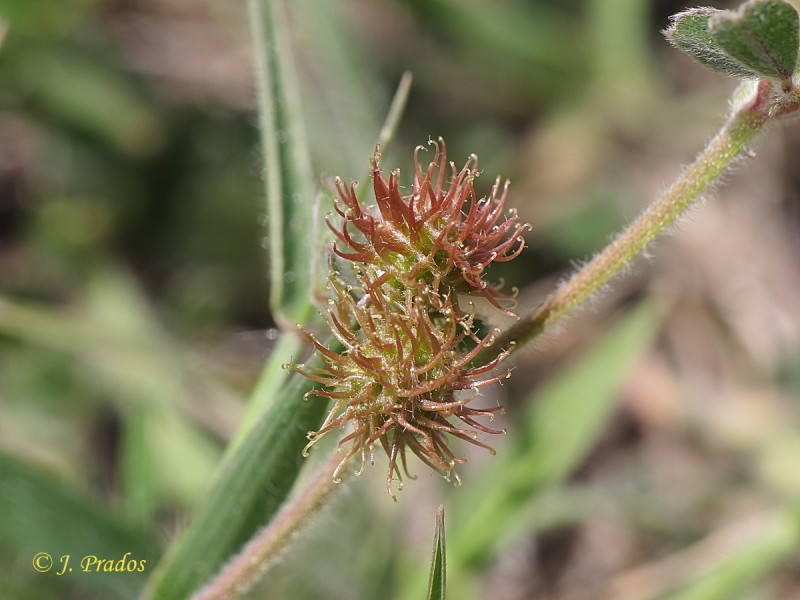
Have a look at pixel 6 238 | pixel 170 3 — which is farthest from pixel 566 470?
pixel 170 3

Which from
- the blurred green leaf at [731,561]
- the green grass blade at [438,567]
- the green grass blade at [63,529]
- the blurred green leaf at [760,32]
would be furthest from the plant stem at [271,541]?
the blurred green leaf at [731,561]

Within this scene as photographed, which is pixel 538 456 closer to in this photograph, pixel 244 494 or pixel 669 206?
pixel 244 494

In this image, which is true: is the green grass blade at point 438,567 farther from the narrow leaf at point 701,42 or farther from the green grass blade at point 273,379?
the narrow leaf at point 701,42

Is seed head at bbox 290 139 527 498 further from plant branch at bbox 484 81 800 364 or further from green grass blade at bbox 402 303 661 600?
green grass blade at bbox 402 303 661 600

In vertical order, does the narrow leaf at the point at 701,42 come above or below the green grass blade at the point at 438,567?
above

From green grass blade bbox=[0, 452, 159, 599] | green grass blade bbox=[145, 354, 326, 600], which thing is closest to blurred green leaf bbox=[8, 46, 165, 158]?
green grass blade bbox=[0, 452, 159, 599]

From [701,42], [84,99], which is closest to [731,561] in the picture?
[701,42]
